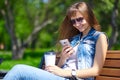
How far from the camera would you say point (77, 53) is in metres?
4.31

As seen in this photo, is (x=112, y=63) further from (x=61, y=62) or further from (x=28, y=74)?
(x=28, y=74)

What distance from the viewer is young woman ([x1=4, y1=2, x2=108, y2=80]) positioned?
12.8 ft

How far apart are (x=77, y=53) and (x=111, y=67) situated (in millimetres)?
394

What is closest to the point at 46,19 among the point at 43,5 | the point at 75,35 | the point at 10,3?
the point at 43,5

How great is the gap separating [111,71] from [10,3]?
17.8 m

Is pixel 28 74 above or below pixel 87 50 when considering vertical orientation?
below

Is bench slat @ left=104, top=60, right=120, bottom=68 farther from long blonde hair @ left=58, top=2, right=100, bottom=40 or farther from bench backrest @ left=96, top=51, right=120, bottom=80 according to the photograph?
long blonde hair @ left=58, top=2, right=100, bottom=40

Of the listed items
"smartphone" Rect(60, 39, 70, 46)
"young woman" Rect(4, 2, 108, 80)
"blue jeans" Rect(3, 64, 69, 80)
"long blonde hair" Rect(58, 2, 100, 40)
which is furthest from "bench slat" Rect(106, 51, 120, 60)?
"blue jeans" Rect(3, 64, 69, 80)

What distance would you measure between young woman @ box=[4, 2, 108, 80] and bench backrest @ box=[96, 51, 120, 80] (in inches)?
4.8

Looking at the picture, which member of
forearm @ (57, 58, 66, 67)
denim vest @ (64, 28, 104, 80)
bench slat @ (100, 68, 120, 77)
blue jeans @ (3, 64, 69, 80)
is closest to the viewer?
blue jeans @ (3, 64, 69, 80)

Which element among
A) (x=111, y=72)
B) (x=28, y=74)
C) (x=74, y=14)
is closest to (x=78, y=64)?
(x=111, y=72)

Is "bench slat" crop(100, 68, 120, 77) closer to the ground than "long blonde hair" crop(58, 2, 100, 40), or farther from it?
closer to the ground

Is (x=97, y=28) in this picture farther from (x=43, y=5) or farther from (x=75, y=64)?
(x=43, y=5)

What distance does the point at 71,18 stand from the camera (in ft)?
14.1
